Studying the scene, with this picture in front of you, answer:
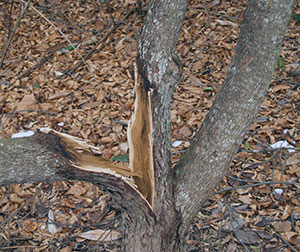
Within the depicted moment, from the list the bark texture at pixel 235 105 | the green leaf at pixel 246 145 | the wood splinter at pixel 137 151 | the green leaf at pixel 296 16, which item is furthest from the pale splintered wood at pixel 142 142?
the green leaf at pixel 296 16

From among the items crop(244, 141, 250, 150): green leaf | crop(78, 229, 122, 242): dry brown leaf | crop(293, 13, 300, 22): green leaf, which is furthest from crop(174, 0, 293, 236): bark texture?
crop(293, 13, 300, 22): green leaf

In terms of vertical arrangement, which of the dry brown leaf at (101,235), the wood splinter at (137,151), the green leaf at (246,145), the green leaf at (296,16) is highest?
the green leaf at (296,16)

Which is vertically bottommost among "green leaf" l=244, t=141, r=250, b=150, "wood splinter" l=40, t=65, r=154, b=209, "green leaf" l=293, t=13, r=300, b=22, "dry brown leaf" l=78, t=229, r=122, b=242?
"dry brown leaf" l=78, t=229, r=122, b=242

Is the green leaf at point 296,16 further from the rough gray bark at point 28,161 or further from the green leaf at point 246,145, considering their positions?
the rough gray bark at point 28,161

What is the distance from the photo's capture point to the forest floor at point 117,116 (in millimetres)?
2303

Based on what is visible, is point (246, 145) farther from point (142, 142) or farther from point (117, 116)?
point (142, 142)

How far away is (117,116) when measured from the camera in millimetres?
3129

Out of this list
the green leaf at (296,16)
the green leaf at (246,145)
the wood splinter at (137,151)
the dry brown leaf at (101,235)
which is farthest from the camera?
the green leaf at (296,16)

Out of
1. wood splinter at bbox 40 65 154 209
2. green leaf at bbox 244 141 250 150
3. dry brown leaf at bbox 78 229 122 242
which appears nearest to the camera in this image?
wood splinter at bbox 40 65 154 209

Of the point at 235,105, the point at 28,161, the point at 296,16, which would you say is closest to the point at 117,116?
the point at 235,105

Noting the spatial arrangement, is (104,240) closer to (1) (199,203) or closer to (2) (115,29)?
(1) (199,203)

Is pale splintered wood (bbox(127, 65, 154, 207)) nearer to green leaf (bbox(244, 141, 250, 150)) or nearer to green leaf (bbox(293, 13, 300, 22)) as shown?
green leaf (bbox(244, 141, 250, 150))

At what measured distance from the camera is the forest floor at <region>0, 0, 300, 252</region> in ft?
7.55

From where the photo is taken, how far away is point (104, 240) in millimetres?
2287
